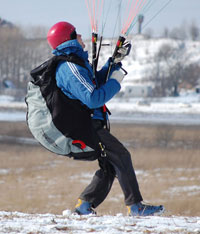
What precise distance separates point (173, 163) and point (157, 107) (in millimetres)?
29001

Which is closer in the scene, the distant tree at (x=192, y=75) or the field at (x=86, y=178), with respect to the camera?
the field at (x=86, y=178)

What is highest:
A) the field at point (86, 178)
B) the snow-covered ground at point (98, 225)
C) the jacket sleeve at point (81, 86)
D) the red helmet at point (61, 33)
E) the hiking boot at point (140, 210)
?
the red helmet at point (61, 33)

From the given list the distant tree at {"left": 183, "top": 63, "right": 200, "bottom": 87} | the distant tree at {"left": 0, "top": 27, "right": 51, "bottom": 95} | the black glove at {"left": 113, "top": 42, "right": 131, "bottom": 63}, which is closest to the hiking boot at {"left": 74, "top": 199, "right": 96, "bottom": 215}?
the black glove at {"left": 113, "top": 42, "right": 131, "bottom": 63}

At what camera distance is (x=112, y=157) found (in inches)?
150

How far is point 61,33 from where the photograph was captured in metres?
3.67

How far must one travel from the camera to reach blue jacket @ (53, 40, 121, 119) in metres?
3.45

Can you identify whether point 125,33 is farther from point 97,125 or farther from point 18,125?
point 18,125

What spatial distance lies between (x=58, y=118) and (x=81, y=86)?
0.33 metres

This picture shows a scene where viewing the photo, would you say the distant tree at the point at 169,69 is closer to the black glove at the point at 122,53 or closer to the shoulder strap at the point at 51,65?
the black glove at the point at 122,53

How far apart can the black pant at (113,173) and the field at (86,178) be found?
5.05 m

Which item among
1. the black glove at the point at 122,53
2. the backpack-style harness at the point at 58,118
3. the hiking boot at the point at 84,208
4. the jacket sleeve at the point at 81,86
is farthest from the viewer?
the hiking boot at the point at 84,208

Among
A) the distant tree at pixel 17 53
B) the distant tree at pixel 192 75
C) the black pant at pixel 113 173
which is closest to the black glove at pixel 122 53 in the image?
the black pant at pixel 113 173

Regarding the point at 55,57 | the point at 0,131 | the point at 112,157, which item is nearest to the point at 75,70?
the point at 55,57

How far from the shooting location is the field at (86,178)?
37.7 feet
